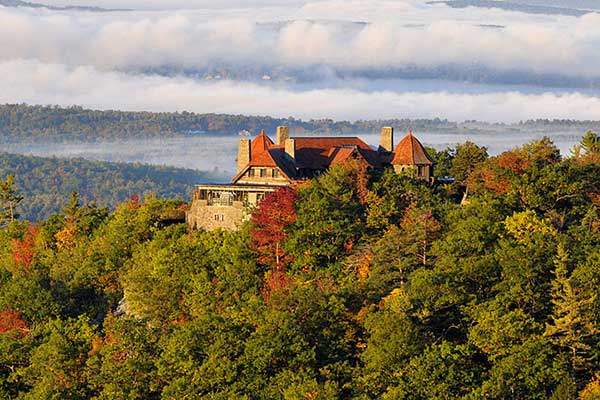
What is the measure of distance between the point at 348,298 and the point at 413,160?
17.7m

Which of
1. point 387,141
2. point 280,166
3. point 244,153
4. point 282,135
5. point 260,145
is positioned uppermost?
point 282,135

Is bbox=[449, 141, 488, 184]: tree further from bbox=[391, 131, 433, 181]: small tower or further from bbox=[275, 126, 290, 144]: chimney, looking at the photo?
bbox=[275, 126, 290, 144]: chimney

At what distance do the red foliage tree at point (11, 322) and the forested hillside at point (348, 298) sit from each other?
12 centimetres

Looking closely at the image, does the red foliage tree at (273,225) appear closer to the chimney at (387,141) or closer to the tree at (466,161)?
the chimney at (387,141)

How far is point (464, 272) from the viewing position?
59.8m

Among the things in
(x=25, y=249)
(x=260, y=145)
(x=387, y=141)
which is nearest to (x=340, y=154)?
(x=387, y=141)

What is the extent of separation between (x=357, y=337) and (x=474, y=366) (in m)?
7.05

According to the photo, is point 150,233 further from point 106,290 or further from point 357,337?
point 357,337

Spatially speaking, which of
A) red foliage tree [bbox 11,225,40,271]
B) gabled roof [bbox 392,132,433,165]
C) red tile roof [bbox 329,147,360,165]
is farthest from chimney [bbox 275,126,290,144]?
red foliage tree [bbox 11,225,40,271]

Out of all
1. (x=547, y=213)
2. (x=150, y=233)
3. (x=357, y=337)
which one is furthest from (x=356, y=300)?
(x=150, y=233)

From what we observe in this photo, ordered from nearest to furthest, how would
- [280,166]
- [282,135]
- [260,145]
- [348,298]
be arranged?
[348,298] < [280,166] < [260,145] < [282,135]

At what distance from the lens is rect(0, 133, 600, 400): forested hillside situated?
5481 cm

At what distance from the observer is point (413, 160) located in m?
75.4

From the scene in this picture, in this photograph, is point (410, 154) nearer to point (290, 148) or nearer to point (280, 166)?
point (290, 148)
